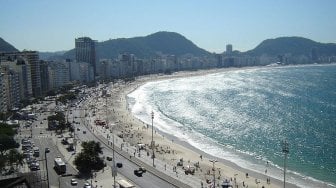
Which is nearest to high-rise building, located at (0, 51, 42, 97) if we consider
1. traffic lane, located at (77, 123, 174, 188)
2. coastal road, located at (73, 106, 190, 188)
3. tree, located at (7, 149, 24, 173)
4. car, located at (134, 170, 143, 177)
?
coastal road, located at (73, 106, 190, 188)

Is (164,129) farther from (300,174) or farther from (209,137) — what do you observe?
(300,174)

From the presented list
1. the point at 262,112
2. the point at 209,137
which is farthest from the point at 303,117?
the point at 209,137

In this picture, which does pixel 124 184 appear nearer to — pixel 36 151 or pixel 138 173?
pixel 138 173

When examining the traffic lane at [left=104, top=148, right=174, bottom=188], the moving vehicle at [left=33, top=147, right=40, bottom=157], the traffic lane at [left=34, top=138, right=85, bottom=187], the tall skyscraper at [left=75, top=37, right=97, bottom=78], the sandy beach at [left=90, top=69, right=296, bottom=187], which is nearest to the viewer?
the traffic lane at [left=104, top=148, right=174, bottom=188]

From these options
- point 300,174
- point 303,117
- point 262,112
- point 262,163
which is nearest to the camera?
→ point 300,174

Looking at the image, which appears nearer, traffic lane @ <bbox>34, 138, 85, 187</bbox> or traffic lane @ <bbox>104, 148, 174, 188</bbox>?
traffic lane @ <bbox>104, 148, 174, 188</bbox>

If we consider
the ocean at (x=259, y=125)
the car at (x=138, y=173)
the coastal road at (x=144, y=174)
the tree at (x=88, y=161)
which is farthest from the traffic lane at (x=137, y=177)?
the ocean at (x=259, y=125)

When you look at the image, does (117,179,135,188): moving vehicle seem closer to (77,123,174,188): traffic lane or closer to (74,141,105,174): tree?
(77,123,174,188): traffic lane
